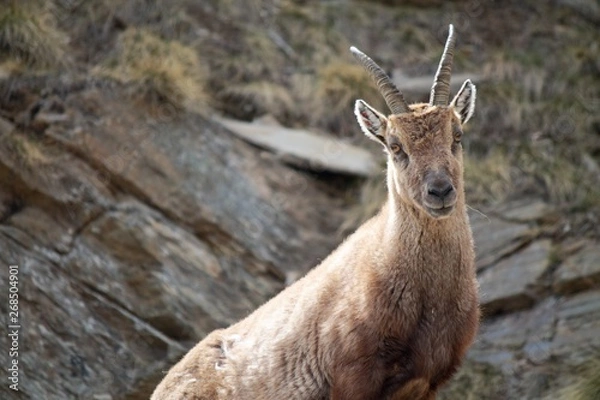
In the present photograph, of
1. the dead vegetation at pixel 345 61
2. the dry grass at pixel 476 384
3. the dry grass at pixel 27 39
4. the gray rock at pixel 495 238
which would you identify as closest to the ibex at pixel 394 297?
the dry grass at pixel 476 384

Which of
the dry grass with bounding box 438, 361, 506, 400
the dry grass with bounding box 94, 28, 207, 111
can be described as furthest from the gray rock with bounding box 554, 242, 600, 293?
the dry grass with bounding box 94, 28, 207, 111

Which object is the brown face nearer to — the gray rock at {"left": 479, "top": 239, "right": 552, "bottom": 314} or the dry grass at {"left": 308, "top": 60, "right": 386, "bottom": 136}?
the gray rock at {"left": 479, "top": 239, "right": 552, "bottom": 314}

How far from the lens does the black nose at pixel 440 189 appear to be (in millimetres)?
8070

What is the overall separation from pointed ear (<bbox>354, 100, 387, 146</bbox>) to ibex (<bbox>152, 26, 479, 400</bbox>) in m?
0.01

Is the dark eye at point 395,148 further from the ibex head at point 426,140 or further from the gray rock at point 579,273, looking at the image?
the gray rock at point 579,273

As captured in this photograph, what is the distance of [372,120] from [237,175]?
5312 mm

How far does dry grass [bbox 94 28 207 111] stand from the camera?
1404 centimetres

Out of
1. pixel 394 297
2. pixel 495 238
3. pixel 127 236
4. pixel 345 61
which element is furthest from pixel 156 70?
pixel 394 297

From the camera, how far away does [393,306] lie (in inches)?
326

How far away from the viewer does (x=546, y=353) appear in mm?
11781

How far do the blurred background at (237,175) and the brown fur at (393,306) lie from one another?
9.11 ft

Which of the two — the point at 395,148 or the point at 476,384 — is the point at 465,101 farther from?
the point at 476,384

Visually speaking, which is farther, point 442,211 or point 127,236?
point 127,236

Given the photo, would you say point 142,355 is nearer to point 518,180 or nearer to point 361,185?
point 361,185
